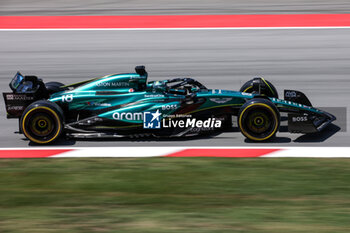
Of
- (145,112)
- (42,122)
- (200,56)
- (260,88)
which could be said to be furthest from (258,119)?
(200,56)

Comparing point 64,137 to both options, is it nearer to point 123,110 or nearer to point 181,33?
point 123,110

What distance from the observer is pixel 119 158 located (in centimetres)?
863

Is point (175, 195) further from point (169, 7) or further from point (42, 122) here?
point (169, 7)

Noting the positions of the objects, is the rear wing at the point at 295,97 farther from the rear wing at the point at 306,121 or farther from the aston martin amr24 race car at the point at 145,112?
the aston martin amr24 race car at the point at 145,112

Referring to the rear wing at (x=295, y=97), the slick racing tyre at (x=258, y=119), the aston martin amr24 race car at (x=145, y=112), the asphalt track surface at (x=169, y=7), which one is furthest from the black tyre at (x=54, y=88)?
the asphalt track surface at (x=169, y=7)

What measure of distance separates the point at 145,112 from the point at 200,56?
633cm

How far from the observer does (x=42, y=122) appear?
9.22 meters

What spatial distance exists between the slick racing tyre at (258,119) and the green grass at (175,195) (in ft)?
2.78

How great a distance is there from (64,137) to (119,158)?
4.90 ft

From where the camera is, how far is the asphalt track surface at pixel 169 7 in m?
20.2

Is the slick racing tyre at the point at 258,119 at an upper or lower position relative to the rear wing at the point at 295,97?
lower

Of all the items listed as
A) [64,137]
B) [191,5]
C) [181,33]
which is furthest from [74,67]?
[191,5]

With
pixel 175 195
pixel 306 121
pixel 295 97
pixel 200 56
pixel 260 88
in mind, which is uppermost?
pixel 200 56

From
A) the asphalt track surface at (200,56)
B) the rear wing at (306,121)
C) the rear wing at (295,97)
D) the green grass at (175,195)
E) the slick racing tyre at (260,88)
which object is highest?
the asphalt track surface at (200,56)
